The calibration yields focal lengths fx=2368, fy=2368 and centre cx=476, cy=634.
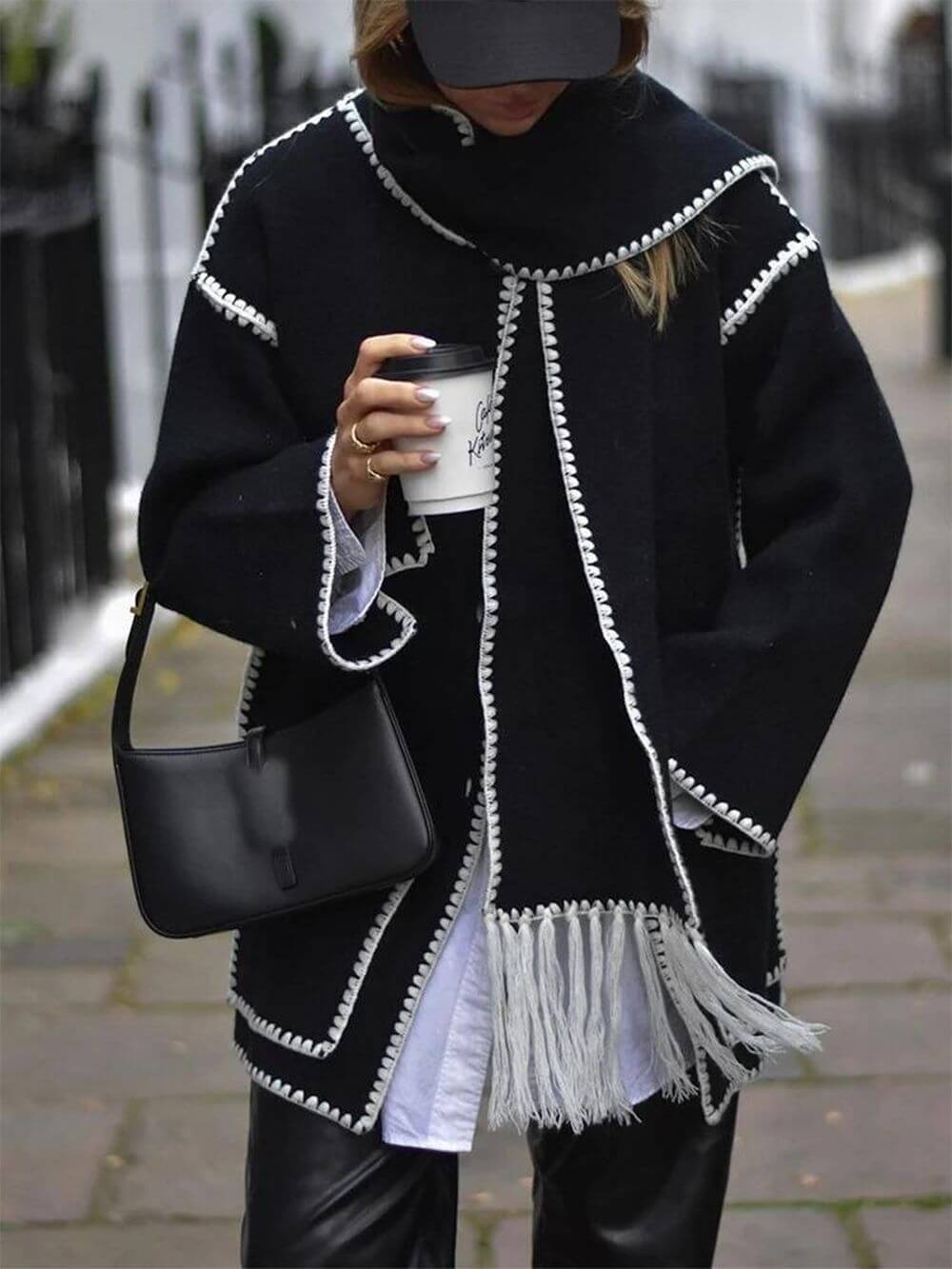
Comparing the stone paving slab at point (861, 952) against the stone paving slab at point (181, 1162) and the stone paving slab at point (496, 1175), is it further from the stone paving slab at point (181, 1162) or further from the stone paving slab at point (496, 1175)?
the stone paving slab at point (181, 1162)

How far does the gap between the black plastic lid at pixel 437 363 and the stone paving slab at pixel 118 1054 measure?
7.31ft

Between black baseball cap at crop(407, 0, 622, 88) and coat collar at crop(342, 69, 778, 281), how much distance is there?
0.11m

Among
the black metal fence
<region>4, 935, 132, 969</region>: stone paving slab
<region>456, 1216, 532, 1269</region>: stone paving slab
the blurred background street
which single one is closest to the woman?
the blurred background street

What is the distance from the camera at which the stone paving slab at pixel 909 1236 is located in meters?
3.33

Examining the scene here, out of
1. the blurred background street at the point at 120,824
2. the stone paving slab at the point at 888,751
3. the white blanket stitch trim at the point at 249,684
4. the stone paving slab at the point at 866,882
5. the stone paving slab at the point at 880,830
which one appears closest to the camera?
the white blanket stitch trim at the point at 249,684

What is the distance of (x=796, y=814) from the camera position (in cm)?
560

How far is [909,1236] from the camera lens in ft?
11.2

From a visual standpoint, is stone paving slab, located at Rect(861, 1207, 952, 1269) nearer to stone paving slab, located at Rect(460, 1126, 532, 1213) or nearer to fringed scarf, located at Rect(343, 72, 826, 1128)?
stone paving slab, located at Rect(460, 1126, 532, 1213)

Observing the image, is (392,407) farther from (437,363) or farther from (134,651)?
(134,651)

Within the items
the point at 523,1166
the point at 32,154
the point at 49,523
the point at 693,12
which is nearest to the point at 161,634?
the point at 49,523

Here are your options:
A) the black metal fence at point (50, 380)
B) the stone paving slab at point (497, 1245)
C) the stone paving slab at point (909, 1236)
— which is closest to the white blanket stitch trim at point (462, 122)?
the stone paving slab at point (497, 1245)

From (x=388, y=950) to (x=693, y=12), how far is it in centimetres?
2305

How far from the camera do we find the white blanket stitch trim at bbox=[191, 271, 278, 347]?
7.41ft

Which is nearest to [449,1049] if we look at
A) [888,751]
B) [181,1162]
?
[181,1162]
